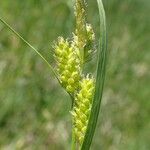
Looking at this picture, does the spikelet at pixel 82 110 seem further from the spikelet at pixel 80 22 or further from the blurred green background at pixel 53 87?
the blurred green background at pixel 53 87

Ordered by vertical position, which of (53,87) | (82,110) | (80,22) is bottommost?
(53,87)

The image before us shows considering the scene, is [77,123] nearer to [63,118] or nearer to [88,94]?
[88,94]

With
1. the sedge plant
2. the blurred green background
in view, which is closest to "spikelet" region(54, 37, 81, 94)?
the sedge plant

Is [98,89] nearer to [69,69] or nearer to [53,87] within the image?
[69,69]

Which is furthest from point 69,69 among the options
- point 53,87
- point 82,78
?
point 53,87

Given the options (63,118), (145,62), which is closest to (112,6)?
(145,62)

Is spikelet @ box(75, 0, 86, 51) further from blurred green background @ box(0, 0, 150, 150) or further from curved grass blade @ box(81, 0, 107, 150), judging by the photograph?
blurred green background @ box(0, 0, 150, 150)

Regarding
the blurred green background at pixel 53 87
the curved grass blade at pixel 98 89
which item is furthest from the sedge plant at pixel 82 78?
the blurred green background at pixel 53 87
